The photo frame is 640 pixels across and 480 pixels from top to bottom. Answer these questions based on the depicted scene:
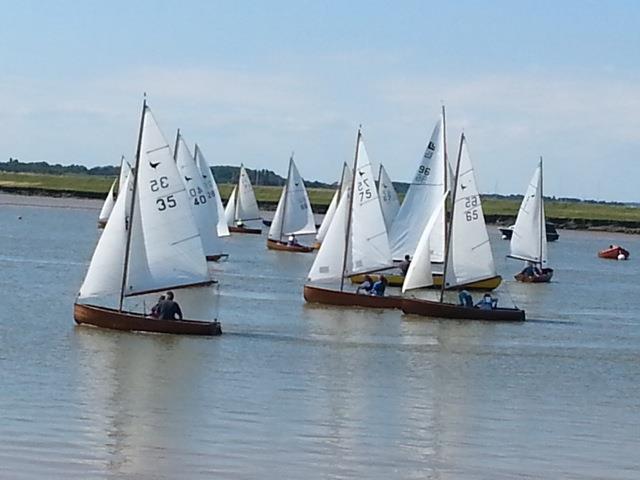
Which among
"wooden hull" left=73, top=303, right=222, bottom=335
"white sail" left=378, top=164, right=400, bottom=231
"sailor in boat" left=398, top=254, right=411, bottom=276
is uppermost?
"white sail" left=378, top=164, right=400, bottom=231

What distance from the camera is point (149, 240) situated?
3438 cm

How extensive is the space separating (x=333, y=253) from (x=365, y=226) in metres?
1.35

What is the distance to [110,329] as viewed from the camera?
106ft

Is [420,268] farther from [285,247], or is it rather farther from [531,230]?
[285,247]

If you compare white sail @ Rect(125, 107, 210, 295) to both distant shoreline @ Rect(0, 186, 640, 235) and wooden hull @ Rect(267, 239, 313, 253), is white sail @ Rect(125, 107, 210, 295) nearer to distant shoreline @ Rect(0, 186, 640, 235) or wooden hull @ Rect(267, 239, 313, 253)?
wooden hull @ Rect(267, 239, 313, 253)

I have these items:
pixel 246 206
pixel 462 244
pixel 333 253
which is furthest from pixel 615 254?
pixel 333 253

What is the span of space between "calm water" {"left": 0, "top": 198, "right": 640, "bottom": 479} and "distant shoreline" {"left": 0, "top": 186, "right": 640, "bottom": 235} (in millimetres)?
87965

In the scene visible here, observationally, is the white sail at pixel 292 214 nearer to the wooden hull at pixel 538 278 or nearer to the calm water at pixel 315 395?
the wooden hull at pixel 538 278

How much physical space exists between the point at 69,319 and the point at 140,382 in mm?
10127

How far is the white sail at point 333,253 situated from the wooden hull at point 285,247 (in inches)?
1179

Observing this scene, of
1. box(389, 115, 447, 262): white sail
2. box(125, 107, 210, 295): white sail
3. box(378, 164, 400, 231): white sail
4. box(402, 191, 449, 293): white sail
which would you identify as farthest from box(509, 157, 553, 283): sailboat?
box(125, 107, 210, 295): white sail

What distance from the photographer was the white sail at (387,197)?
6181 cm

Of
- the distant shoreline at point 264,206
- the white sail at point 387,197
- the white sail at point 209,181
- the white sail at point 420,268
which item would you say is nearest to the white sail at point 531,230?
the white sail at point 387,197

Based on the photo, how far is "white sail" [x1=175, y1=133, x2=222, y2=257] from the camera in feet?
181
